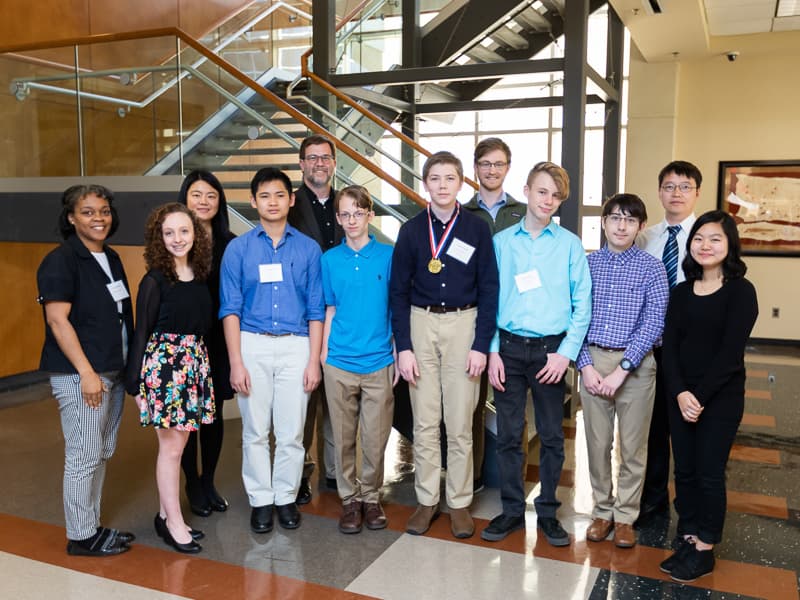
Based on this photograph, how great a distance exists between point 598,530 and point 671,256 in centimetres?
131

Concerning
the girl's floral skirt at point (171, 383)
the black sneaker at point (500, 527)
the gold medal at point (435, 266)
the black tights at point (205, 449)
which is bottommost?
the black sneaker at point (500, 527)

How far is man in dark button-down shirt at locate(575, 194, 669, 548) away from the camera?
2.97m

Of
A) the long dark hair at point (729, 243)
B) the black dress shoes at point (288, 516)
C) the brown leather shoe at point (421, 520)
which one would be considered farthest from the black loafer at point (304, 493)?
the long dark hair at point (729, 243)

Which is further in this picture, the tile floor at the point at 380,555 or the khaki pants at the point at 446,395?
the khaki pants at the point at 446,395

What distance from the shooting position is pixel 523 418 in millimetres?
3168

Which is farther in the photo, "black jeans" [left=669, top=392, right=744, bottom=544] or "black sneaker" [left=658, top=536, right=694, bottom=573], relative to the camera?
"black sneaker" [left=658, top=536, right=694, bottom=573]

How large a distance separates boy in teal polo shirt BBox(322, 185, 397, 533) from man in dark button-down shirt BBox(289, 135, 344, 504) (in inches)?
14.3

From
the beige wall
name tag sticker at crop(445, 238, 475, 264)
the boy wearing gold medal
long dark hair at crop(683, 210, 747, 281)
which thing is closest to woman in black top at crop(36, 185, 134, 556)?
the boy wearing gold medal

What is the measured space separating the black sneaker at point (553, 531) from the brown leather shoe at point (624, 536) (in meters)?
0.22

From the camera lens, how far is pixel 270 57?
809 cm

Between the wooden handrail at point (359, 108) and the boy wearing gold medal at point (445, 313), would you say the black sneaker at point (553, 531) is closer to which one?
the boy wearing gold medal at point (445, 313)

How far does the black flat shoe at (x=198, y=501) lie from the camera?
11.2 ft

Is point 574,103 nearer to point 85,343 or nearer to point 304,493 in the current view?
point 304,493

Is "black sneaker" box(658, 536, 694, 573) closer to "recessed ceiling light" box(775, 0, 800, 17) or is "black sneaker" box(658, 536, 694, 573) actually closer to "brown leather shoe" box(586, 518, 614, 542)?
"brown leather shoe" box(586, 518, 614, 542)
